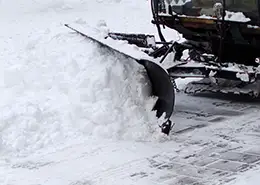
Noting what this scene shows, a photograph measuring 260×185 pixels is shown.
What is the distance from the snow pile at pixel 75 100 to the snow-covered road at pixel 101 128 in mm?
10

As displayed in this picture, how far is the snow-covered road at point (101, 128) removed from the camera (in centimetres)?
528

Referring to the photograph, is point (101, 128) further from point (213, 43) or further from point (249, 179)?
point (213, 43)

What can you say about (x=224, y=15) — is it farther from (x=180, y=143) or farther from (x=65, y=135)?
(x=65, y=135)

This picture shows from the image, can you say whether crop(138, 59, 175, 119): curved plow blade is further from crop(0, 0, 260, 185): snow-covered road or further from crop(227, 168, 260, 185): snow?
crop(227, 168, 260, 185): snow

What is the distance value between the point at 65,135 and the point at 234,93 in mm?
2522

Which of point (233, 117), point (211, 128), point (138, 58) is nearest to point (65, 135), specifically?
point (138, 58)

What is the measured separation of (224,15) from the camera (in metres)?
7.24

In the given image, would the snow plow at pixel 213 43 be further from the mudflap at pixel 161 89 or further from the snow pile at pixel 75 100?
the mudflap at pixel 161 89

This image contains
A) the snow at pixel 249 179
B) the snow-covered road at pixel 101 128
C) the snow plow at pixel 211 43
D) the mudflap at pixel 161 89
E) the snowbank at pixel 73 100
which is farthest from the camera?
the snow plow at pixel 211 43

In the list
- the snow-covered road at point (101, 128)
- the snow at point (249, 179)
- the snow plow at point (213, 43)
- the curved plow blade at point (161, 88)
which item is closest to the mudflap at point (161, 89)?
the curved plow blade at point (161, 88)

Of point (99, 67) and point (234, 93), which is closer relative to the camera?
point (99, 67)

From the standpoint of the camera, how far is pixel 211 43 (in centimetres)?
791

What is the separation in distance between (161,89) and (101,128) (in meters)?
0.77

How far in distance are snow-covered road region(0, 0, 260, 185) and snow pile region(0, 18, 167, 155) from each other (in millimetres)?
10
